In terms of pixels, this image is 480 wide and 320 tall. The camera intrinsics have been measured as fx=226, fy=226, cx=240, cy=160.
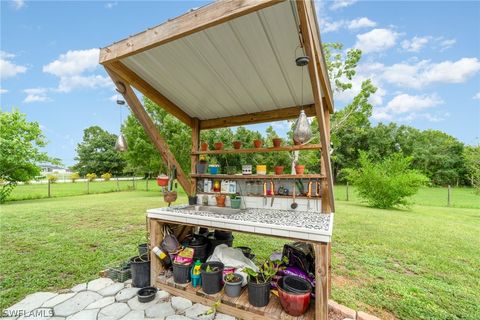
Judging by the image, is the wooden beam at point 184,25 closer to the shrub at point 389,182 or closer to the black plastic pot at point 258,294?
the black plastic pot at point 258,294

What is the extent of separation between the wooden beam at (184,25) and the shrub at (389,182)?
821 cm

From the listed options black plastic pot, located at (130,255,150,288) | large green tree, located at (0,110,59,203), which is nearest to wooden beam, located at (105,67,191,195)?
black plastic pot, located at (130,255,150,288)

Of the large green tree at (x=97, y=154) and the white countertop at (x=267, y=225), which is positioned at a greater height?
the large green tree at (x=97, y=154)

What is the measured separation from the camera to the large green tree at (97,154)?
2942 centimetres

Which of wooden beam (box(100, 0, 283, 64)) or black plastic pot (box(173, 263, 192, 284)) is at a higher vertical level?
wooden beam (box(100, 0, 283, 64))

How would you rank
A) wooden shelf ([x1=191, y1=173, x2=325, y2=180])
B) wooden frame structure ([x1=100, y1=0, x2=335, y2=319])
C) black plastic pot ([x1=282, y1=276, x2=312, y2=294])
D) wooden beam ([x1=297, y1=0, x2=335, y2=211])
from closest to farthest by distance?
wooden beam ([x1=297, y1=0, x2=335, y2=211])
wooden frame structure ([x1=100, y1=0, x2=335, y2=319])
black plastic pot ([x1=282, y1=276, x2=312, y2=294])
wooden shelf ([x1=191, y1=173, x2=325, y2=180])

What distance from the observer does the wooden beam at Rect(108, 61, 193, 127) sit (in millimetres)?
2455

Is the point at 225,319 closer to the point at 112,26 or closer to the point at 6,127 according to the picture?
the point at 112,26

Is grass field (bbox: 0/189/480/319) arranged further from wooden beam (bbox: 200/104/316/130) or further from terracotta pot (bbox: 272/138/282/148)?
wooden beam (bbox: 200/104/316/130)

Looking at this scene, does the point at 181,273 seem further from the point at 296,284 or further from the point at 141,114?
the point at 141,114

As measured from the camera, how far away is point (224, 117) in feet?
11.8

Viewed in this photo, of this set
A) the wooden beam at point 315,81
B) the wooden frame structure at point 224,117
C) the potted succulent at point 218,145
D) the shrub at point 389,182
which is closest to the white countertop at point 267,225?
the wooden frame structure at point 224,117

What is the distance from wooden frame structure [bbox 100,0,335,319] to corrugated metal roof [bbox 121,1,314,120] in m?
0.10

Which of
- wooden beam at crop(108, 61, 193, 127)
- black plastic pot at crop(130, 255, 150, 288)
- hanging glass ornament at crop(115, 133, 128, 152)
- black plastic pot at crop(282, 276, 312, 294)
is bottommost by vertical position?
black plastic pot at crop(130, 255, 150, 288)
